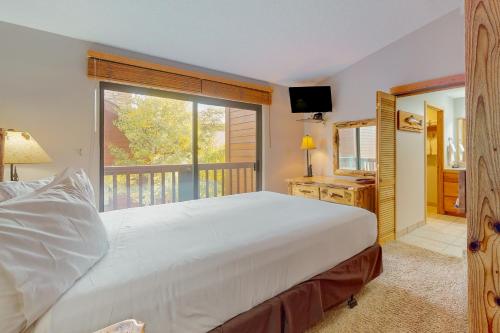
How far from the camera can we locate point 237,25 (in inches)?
96.3

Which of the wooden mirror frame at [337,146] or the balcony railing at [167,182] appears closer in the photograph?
the balcony railing at [167,182]

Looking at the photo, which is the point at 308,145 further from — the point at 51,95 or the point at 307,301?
the point at 51,95

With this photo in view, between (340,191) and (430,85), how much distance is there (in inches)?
63.3

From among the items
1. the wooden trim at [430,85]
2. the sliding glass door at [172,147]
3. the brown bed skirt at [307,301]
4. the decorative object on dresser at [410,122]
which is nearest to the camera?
the brown bed skirt at [307,301]

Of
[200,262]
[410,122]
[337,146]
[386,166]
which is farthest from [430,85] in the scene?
[200,262]

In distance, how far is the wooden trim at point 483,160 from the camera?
18.3 inches

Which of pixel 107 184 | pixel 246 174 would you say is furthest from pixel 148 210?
pixel 246 174

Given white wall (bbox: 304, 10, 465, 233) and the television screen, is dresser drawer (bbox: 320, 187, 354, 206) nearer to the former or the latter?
white wall (bbox: 304, 10, 465, 233)

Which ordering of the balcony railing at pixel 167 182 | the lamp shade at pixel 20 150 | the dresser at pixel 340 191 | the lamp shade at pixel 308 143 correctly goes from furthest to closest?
the lamp shade at pixel 308 143, the dresser at pixel 340 191, the balcony railing at pixel 167 182, the lamp shade at pixel 20 150

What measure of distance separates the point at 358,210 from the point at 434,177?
4177 millimetres

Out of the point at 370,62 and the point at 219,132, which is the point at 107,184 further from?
the point at 370,62

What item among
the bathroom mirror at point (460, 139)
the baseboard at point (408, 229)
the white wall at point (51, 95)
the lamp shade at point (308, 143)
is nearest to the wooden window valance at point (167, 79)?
the white wall at point (51, 95)

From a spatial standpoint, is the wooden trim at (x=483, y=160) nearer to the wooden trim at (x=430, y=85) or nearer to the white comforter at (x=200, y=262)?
the white comforter at (x=200, y=262)

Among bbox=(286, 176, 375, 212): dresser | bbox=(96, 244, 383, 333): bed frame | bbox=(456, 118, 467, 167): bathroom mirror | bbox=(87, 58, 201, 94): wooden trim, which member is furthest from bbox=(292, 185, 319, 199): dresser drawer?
bbox=(456, 118, 467, 167): bathroom mirror
